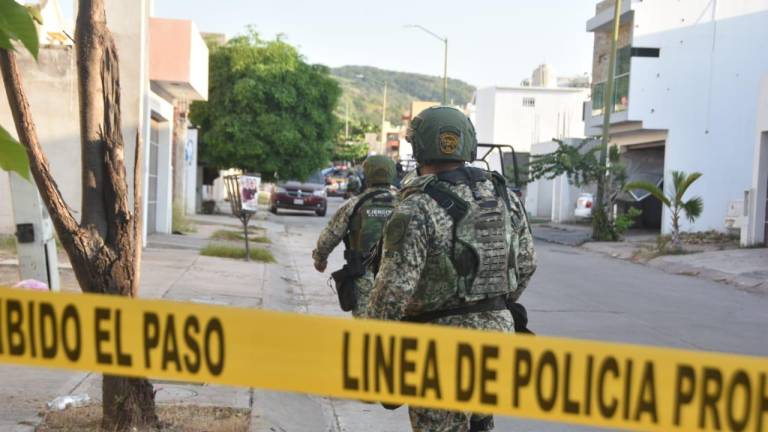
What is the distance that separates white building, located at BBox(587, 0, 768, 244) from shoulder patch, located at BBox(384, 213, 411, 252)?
24.7m

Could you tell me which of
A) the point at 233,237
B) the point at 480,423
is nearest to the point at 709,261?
the point at 233,237

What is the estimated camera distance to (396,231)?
3352 millimetres

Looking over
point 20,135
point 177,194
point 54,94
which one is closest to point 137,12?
point 54,94

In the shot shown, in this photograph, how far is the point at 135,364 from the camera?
2459mm

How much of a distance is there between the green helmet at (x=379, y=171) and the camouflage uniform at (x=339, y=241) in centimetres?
8

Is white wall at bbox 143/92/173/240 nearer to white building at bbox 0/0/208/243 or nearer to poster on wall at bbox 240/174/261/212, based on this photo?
white building at bbox 0/0/208/243

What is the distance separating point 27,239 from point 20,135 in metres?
1.89

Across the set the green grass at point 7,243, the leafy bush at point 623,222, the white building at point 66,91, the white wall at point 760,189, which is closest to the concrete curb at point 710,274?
the white wall at point 760,189

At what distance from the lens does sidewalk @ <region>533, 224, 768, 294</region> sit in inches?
603

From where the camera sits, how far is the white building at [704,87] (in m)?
26.7

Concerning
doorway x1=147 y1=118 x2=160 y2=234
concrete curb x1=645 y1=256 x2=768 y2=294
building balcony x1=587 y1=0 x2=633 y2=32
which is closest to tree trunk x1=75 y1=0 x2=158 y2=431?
concrete curb x1=645 y1=256 x2=768 y2=294

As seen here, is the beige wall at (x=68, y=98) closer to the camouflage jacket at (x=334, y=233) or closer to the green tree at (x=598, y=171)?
the camouflage jacket at (x=334, y=233)

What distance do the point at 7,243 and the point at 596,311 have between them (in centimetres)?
857

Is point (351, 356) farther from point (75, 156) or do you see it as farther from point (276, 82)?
point (276, 82)
